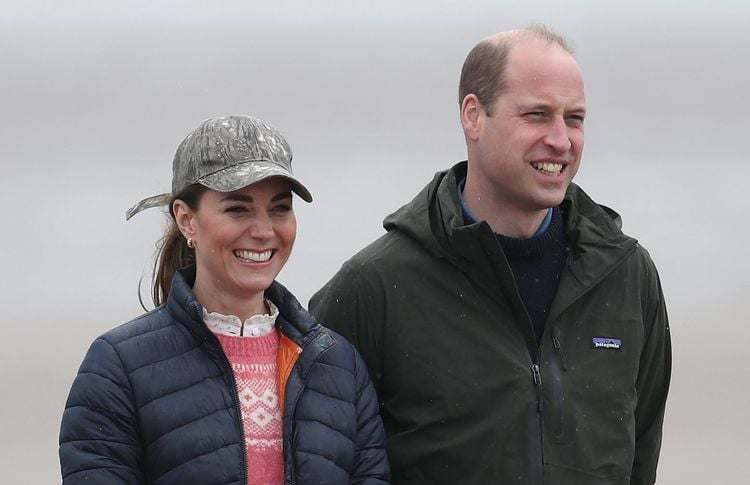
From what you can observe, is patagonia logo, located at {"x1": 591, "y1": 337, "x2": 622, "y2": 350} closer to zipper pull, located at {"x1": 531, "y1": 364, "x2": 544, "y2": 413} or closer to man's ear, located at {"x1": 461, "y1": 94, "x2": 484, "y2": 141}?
zipper pull, located at {"x1": 531, "y1": 364, "x2": 544, "y2": 413}

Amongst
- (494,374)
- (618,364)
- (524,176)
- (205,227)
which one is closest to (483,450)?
(494,374)

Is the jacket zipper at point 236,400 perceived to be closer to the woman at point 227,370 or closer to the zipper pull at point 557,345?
the woman at point 227,370

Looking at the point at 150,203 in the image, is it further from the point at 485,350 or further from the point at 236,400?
the point at 485,350

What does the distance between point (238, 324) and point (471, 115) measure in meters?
0.59

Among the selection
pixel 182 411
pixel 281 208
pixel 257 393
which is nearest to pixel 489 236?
pixel 281 208

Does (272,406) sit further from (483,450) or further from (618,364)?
(618,364)

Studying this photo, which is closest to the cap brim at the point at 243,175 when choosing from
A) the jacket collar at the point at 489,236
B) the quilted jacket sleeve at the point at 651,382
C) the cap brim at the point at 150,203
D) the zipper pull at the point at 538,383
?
the cap brim at the point at 150,203

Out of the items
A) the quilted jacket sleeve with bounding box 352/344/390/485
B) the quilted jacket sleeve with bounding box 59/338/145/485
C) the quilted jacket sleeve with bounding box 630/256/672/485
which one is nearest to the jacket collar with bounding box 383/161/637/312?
the quilted jacket sleeve with bounding box 630/256/672/485

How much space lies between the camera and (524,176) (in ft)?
7.14

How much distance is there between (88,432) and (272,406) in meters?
0.26

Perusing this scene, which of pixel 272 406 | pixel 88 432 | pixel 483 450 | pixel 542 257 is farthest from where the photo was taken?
pixel 542 257

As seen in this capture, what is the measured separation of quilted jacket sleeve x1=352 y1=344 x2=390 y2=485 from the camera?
1.97 meters

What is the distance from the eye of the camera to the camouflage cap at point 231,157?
1.88 metres

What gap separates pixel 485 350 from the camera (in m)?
2.16
